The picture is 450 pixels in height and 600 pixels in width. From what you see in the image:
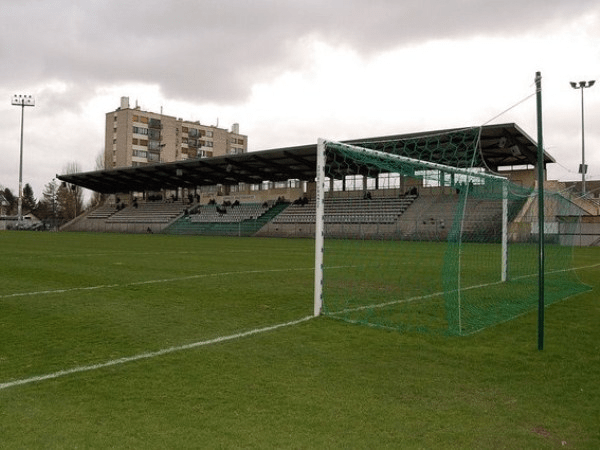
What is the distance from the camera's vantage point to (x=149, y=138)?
8538 cm

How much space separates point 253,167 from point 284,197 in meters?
5.60

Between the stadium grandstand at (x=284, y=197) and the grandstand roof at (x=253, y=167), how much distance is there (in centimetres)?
9

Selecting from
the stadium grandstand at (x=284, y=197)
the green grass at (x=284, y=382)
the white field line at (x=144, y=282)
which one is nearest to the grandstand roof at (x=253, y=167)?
the stadium grandstand at (x=284, y=197)

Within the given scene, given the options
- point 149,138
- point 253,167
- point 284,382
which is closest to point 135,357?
point 284,382

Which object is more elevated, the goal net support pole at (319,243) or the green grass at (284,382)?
the goal net support pole at (319,243)

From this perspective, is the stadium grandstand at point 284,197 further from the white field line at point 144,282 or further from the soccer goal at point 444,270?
the white field line at point 144,282

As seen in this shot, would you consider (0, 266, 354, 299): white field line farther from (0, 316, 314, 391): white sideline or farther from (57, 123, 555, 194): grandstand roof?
(57, 123, 555, 194): grandstand roof

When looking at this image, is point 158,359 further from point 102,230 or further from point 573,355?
point 102,230

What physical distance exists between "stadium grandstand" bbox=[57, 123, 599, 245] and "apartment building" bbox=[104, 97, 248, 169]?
14.8 meters

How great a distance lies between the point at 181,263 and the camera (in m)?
15.4

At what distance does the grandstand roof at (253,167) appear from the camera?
3036 cm

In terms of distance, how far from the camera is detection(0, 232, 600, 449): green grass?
317 cm

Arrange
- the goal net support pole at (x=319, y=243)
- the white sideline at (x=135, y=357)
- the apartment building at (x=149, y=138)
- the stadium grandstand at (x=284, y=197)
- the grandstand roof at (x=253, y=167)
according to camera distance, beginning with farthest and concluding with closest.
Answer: the apartment building at (x=149, y=138) → the stadium grandstand at (x=284, y=197) → the grandstand roof at (x=253, y=167) → the goal net support pole at (x=319, y=243) → the white sideline at (x=135, y=357)

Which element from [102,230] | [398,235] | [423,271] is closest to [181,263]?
[423,271]
